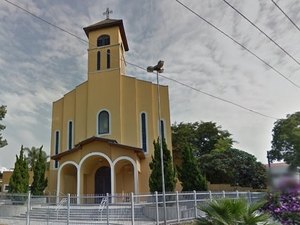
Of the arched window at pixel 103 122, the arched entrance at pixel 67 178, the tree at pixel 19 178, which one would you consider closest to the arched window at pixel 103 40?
the arched window at pixel 103 122

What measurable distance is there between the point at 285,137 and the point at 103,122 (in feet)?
66.3

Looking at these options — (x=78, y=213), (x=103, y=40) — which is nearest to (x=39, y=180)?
(x=78, y=213)

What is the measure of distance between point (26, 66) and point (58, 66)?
1.27m

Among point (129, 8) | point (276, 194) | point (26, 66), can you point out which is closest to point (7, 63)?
point (26, 66)

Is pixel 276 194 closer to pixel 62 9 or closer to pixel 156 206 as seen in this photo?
pixel 156 206

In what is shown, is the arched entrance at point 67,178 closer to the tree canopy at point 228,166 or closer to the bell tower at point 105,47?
the bell tower at point 105,47

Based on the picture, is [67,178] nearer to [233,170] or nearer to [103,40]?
[103,40]

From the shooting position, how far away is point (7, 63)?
9.64 meters

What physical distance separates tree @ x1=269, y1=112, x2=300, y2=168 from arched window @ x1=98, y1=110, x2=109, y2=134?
19.3 meters

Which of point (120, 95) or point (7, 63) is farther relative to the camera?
point (120, 95)

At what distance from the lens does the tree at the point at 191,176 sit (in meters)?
19.2

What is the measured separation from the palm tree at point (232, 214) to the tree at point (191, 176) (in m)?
12.5

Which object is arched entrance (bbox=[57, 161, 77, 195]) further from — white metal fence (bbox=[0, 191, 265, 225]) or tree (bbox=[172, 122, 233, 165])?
tree (bbox=[172, 122, 233, 165])

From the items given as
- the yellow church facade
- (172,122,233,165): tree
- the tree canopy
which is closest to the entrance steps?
the yellow church facade
